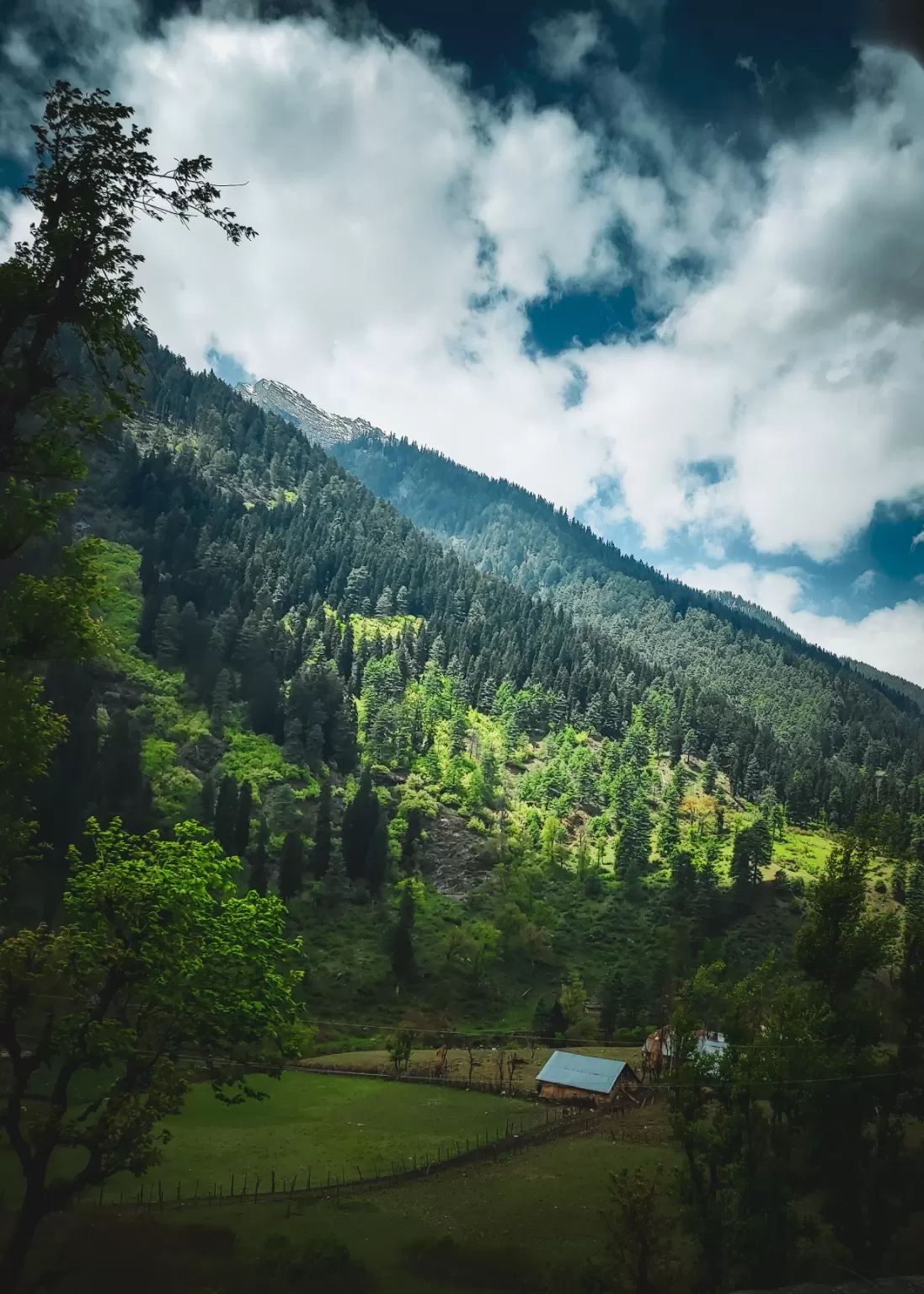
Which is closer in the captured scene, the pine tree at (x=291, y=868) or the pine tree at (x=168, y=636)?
the pine tree at (x=291, y=868)

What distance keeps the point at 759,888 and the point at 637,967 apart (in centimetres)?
2966

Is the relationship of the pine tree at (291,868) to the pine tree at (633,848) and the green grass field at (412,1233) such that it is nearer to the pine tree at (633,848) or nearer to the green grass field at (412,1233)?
the green grass field at (412,1233)

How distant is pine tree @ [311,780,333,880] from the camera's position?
320 ft

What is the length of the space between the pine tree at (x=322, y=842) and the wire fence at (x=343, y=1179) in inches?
2090

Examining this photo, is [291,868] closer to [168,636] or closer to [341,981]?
[341,981]

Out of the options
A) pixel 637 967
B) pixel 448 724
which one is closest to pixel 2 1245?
pixel 637 967

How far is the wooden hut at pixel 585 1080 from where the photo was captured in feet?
181

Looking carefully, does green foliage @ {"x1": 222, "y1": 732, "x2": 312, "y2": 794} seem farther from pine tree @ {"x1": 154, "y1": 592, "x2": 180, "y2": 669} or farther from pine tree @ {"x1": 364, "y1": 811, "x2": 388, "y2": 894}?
pine tree @ {"x1": 154, "y1": 592, "x2": 180, "y2": 669}

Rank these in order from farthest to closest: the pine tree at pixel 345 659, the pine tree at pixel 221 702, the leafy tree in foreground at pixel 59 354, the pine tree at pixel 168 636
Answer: the pine tree at pixel 345 659
the pine tree at pixel 168 636
the pine tree at pixel 221 702
the leafy tree in foreground at pixel 59 354

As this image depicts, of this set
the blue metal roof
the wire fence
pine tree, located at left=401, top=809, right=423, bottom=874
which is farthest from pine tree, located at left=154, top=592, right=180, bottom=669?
the wire fence

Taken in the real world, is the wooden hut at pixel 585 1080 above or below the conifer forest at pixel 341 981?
below

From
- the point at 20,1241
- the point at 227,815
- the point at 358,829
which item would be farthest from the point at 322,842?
the point at 20,1241

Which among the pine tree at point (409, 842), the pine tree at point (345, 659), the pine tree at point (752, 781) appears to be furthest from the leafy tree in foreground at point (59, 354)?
the pine tree at point (752, 781)

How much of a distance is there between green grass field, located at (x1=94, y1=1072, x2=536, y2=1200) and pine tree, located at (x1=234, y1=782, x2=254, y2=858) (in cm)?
3620
